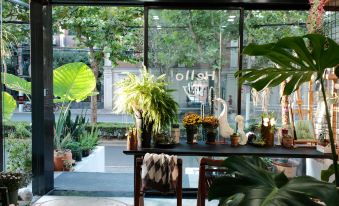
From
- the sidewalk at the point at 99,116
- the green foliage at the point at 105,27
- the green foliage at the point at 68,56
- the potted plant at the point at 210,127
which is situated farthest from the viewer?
the green foliage at the point at 68,56

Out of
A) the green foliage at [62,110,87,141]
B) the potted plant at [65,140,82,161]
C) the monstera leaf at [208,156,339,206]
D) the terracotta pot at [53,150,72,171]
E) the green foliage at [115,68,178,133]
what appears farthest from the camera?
the potted plant at [65,140,82,161]

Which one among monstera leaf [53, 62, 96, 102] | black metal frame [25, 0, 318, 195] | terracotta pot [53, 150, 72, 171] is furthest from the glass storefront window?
terracotta pot [53, 150, 72, 171]

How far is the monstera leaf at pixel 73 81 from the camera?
5195 mm

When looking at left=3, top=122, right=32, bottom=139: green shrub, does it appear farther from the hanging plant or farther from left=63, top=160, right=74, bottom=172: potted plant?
the hanging plant

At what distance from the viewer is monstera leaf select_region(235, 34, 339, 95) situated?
1.17 metres

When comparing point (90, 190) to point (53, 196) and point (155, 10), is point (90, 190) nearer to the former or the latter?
point (53, 196)

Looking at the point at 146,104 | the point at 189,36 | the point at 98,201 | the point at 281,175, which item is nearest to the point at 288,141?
the point at 146,104

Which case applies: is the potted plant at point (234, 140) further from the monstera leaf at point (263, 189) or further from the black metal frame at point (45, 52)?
the monstera leaf at point (263, 189)

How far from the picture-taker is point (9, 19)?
3947mm

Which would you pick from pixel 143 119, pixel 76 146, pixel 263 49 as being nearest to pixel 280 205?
pixel 263 49

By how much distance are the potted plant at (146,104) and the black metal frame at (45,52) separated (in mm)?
698

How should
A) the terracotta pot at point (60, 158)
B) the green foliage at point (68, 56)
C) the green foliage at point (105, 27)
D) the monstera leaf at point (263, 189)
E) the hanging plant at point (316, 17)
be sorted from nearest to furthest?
the monstera leaf at point (263, 189) < the hanging plant at point (316, 17) < the terracotta pot at point (60, 158) < the green foliage at point (105, 27) < the green foliage at point (68, 56)

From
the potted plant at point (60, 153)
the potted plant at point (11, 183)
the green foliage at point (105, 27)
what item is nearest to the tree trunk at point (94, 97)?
the green foliage at point (105, 27)

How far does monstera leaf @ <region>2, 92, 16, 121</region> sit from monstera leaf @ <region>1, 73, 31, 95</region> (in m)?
0.14
